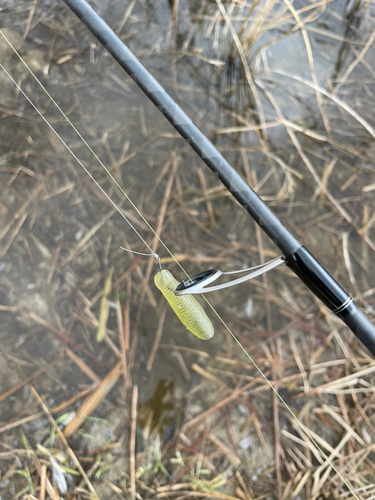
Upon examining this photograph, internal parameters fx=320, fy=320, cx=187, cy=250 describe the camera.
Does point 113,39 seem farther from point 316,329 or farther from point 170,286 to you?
point 316,329

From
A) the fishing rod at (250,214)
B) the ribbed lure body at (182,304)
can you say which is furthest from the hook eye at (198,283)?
the ribbed lure body at (182,304)

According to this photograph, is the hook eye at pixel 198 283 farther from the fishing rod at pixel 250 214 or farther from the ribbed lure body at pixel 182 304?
the ribbed lure body at pixel 182 304

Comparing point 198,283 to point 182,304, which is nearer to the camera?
point 198,283

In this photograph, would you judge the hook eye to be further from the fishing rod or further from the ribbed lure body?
the ribbed lure body

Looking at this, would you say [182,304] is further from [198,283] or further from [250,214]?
[250,214]

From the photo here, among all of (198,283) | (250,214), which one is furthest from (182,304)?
(250,214)

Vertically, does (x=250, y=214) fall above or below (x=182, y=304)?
above

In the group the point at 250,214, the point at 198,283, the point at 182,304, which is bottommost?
the point at 182,304

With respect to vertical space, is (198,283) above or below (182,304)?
above

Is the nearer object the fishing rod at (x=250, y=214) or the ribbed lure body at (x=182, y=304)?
the fishing rod at (x=250, y=214)
